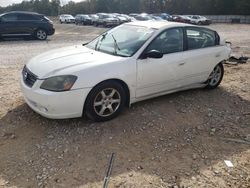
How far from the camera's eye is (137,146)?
156 inches

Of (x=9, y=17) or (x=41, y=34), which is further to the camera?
(x=41, y=34)

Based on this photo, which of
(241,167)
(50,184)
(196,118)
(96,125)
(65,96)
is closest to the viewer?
(50,184)

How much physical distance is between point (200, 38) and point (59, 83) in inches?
120

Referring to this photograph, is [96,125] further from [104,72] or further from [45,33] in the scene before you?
[45,33]

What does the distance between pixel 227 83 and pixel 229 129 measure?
2338mm

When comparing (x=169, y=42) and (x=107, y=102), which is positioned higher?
(x=169, y=42)

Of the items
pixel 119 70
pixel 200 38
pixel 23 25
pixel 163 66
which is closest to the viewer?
pixel 119 70

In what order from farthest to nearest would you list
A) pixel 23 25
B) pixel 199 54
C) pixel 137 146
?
1. pixel 23 25
2. pixel 199 54
3. pixel 137 146

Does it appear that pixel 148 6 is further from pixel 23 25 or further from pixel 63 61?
pixel 63 61

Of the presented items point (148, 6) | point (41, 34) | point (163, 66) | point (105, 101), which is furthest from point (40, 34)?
point (148, 6)

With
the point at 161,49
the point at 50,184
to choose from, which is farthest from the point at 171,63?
the point at 50,184

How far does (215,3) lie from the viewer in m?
52.6

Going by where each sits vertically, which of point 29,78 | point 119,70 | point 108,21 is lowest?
point 108,21

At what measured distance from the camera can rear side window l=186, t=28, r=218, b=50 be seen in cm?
552
